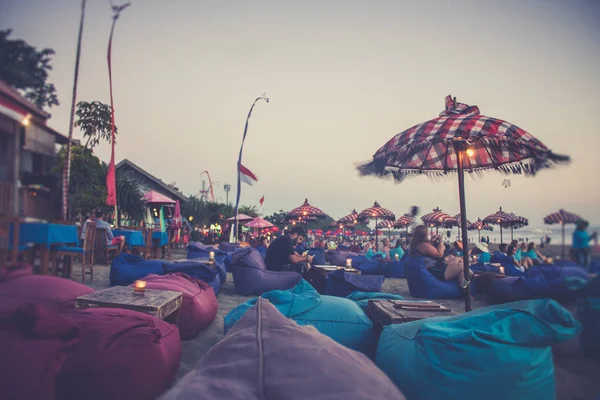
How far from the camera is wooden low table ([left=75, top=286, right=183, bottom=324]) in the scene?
1.92 m

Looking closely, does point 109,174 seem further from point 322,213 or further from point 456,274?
point 322,213

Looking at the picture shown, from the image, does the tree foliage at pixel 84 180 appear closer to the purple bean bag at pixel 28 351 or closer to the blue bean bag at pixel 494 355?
the purple bean bag at pixel 28 351

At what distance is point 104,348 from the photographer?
149 cm

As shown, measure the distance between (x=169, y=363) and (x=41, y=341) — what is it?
2.54ft

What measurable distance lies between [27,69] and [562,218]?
5.03ft

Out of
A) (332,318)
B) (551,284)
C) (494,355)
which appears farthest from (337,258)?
(551,284)

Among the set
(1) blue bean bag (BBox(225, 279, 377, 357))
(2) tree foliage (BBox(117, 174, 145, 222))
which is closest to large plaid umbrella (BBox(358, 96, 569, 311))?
(1) blue bean bag (BBox(225, 279, 377, 357))

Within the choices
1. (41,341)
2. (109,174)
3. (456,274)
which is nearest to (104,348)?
(41,341)

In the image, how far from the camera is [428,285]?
5180 mm

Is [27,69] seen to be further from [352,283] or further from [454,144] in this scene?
[352,283]

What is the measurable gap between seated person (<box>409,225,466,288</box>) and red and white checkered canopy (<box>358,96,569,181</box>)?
1577 mm

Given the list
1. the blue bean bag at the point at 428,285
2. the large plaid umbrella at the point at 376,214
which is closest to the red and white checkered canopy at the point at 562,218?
the blue bean bag at the point at 428,285

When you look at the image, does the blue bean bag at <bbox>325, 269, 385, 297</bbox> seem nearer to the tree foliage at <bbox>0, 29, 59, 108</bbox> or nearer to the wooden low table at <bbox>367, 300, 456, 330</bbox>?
the wooden low table at <bbox>367, 300, 456, 330</bbox>

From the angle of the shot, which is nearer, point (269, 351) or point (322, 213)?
point (269, 351)
